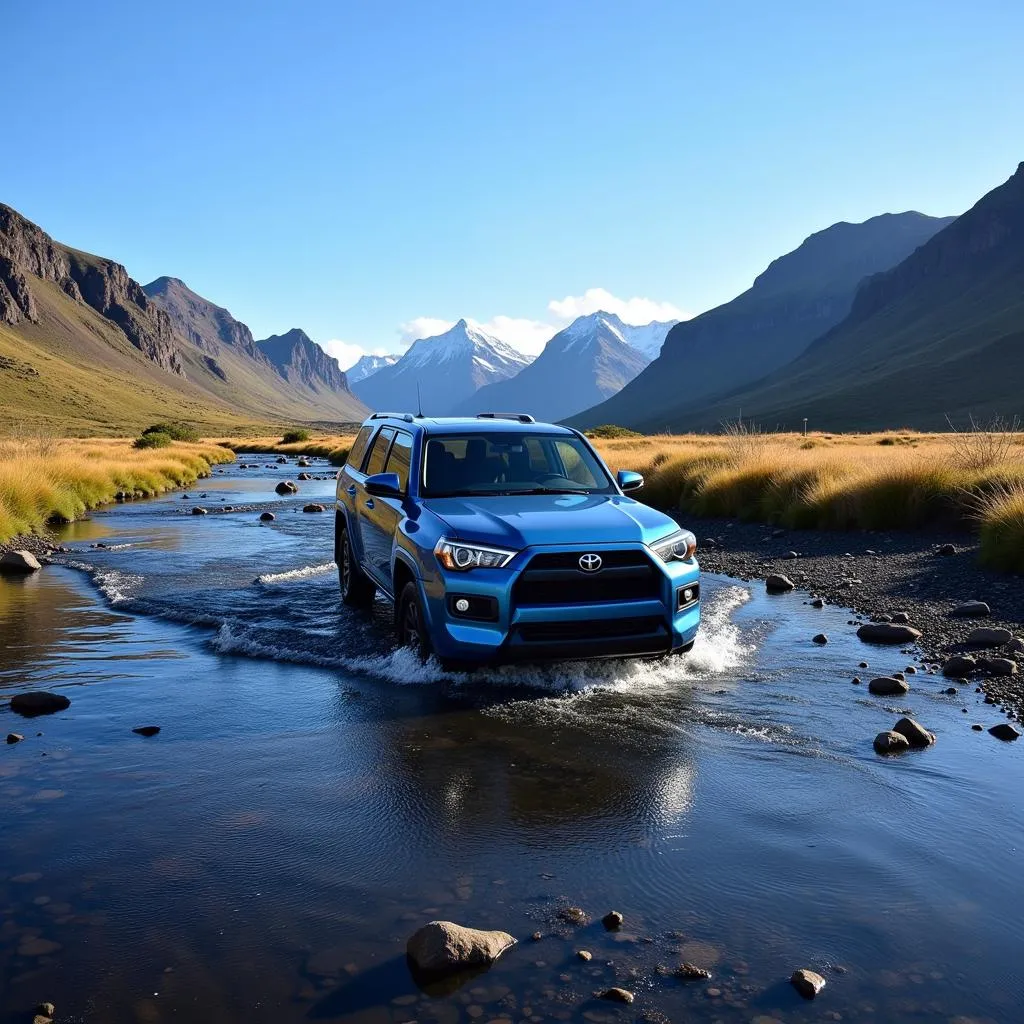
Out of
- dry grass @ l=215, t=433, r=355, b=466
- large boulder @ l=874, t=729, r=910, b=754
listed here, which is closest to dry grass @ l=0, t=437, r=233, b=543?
large boulder @ l=874, t=729, r=910, b=754

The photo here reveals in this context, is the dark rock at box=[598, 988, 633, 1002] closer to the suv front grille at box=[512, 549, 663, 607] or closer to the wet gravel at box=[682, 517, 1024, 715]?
the suv front grille at box=[512, 549, 663, 607]

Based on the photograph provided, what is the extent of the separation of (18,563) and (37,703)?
7.65 m

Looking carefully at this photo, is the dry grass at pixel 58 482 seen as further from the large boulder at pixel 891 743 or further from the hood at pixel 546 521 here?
the large boulder at pixel 891 743

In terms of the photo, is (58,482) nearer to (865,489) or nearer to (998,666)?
(865,489)

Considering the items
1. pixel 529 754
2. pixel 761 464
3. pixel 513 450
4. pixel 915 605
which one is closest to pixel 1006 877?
pixel 529 754

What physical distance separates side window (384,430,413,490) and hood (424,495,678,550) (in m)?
0.68

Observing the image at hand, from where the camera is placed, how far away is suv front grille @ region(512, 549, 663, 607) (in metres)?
6.27

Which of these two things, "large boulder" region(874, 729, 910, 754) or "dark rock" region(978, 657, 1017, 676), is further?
"dark rock" region(978, 657, 1017, 676)

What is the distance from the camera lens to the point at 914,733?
19.5ft

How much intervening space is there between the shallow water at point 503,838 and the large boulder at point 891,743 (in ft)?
0.34

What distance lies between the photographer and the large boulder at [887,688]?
709cm

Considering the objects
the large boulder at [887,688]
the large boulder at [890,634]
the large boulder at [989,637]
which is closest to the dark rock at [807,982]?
the large boulder at [887,688]

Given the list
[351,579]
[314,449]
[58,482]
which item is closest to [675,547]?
[351,579]

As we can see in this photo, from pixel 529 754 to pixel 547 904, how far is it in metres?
1.88
